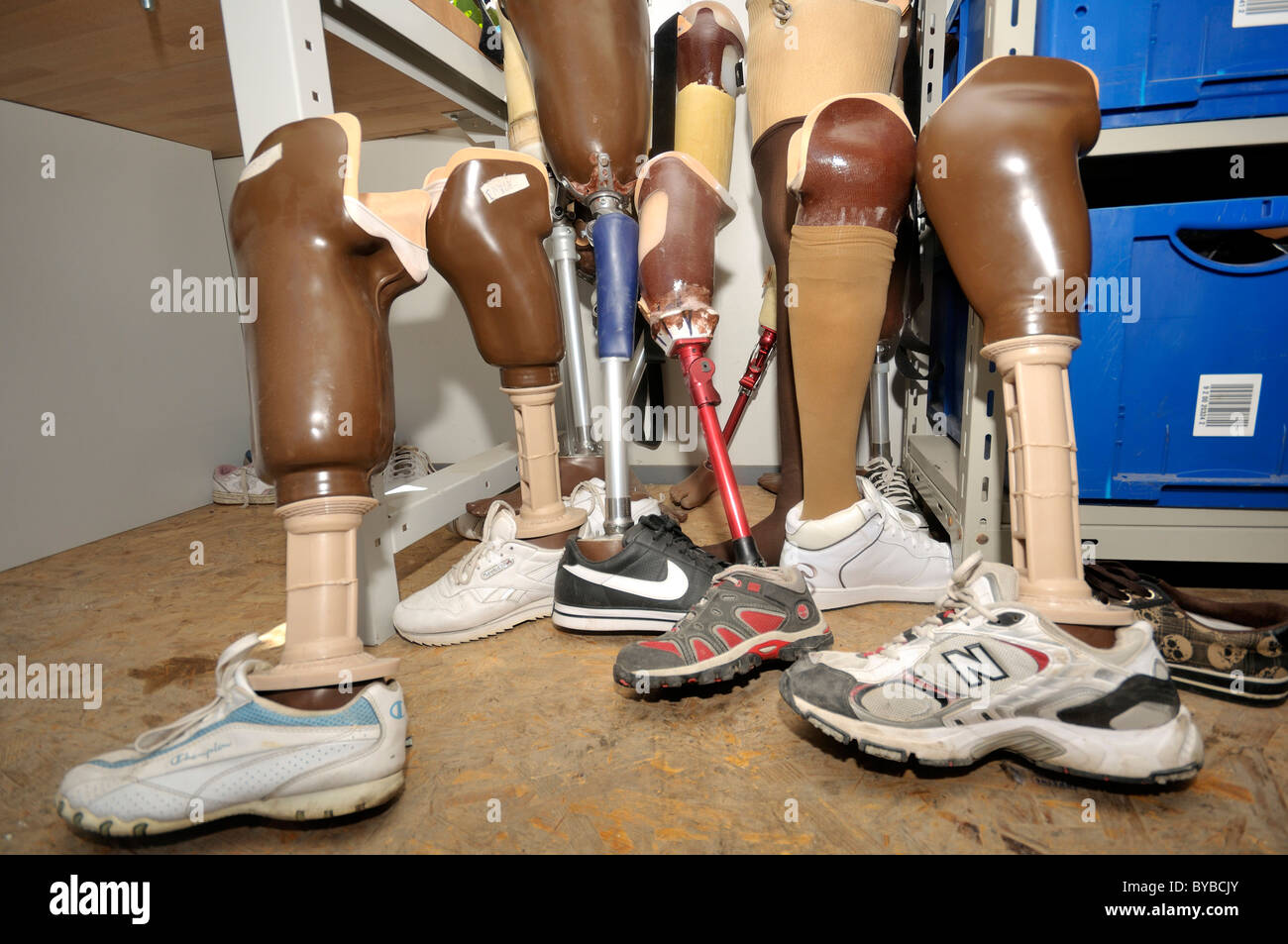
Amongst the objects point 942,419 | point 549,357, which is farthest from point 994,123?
point 942,419

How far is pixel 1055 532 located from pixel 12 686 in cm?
124

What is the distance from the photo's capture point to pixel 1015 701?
1.72 ft

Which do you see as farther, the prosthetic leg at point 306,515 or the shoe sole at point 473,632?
the shoe sole at point 473,632

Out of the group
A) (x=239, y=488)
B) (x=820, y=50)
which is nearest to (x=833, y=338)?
(x=820, y=50)

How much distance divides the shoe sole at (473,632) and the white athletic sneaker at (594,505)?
149 millimetres

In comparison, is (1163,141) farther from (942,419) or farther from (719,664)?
(719,664)

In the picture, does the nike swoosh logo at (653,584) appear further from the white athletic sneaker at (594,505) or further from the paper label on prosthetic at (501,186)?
the paper label on prosthetic at (501,186)

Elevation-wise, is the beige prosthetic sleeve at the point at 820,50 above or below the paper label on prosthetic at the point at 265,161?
above

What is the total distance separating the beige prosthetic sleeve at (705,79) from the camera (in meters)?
1.12

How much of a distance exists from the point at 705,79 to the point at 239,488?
152cm

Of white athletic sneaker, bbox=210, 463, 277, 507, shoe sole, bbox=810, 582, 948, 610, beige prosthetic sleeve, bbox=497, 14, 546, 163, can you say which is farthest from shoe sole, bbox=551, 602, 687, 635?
white athletic sneaker, bbox=210, 463, 277, 507

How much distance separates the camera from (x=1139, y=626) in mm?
551

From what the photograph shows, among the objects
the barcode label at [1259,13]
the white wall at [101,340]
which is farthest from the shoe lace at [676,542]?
the white wall at [101,340]

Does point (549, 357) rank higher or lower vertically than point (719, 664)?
higher
